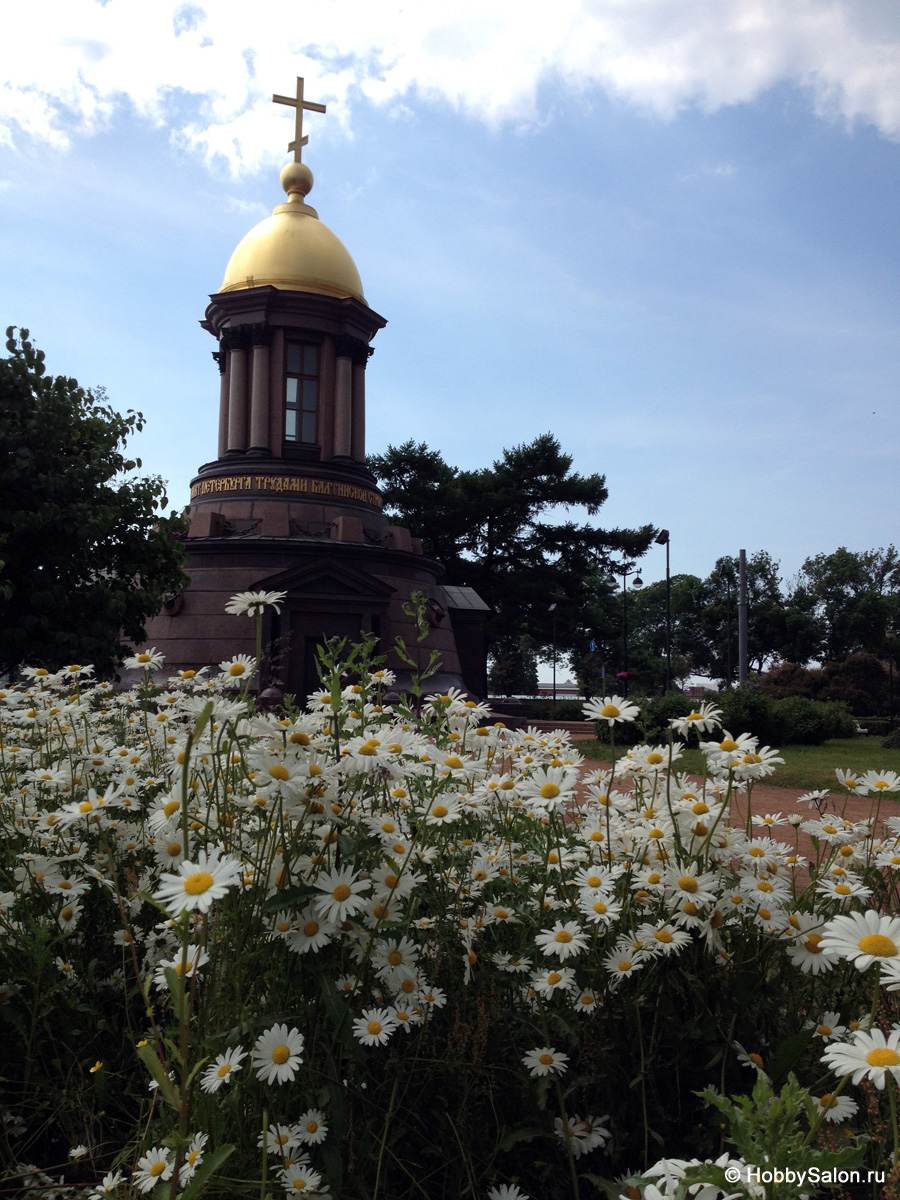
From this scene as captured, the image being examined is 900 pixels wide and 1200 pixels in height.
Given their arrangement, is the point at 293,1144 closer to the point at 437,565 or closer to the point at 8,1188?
the point at 8,1188

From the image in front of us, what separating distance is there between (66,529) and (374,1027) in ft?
39.2

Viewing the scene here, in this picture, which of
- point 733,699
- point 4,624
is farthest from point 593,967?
point 733,699

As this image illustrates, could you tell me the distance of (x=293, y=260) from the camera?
27.8 meters

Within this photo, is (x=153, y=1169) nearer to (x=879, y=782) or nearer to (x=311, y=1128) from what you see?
(x=311, y=1128)

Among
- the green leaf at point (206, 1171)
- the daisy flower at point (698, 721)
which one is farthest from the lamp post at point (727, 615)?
the green leaf at point (206, 1171)

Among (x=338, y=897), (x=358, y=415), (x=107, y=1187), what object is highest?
(x=358, y=415)

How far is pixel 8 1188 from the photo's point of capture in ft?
8.67

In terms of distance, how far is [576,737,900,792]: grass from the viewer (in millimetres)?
14742

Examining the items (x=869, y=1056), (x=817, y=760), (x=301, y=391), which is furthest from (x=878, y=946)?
(x=301, y=391)

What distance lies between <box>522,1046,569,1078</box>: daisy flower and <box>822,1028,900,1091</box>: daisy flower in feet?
3.28

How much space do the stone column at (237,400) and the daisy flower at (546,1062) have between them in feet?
84.7

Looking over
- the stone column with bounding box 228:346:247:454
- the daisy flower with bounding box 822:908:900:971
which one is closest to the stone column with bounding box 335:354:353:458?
the stone column with bounding box 228:346:247:454

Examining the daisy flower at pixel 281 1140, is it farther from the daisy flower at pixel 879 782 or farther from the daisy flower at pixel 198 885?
the daisy flower at pixel 879 782

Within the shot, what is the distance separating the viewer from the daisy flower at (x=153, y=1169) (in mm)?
2123
